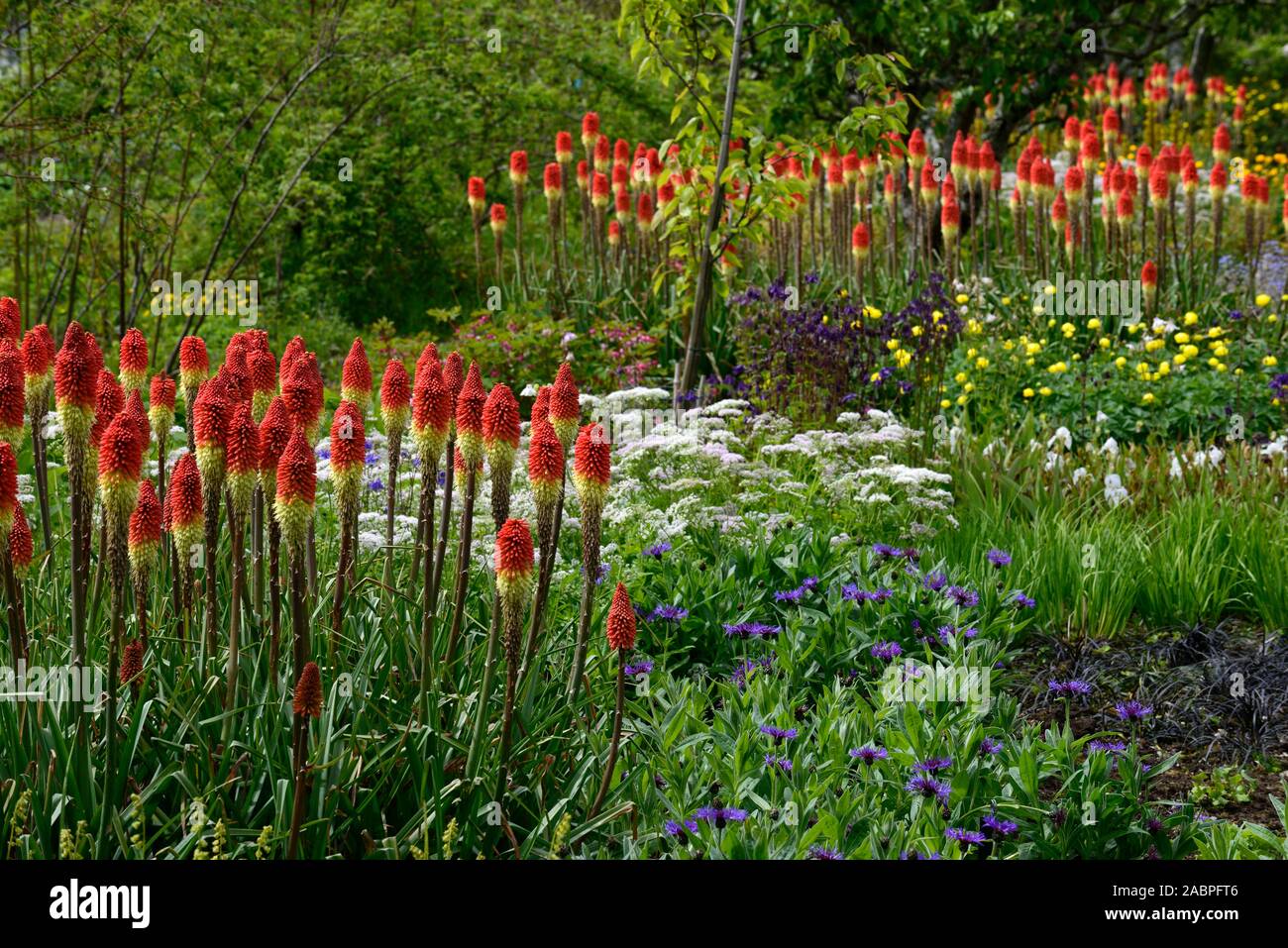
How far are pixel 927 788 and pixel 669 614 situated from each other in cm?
132

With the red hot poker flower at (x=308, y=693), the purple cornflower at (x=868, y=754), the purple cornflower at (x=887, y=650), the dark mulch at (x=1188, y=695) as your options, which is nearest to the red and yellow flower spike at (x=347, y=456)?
the red hot poker flower at (x=308, y=693)

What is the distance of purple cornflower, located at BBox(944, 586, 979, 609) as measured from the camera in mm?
4793

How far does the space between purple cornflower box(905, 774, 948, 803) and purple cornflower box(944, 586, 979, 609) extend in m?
1.26

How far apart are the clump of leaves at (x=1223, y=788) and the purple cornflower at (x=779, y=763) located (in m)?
1.31

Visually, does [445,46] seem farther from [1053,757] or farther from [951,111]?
[1053,757]

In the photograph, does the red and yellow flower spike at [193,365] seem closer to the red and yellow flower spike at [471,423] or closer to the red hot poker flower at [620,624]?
the red and yellow flower spike at [471,423]

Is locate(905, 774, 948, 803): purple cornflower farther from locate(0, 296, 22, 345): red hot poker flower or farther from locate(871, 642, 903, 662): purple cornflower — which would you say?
locate(0, 296, 22, 345): red hot poker flower

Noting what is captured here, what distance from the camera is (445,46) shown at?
37.4 feet

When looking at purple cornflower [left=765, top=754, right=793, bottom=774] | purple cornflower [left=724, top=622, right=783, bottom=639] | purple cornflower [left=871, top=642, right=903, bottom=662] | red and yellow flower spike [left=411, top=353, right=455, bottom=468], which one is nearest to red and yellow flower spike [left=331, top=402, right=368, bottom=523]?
red and yellow flower spike [left=411, top=353, right=455, bottom=468]

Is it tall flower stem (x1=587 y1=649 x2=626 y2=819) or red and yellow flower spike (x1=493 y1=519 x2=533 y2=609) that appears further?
tall flower stem (x1=587 y1=649 x2=626 y2=819)

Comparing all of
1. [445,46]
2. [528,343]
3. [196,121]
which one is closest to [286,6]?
[445,46]

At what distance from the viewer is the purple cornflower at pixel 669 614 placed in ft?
15.3

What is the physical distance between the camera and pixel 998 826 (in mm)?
3480

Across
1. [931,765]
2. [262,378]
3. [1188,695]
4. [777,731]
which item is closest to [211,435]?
[262,378]
